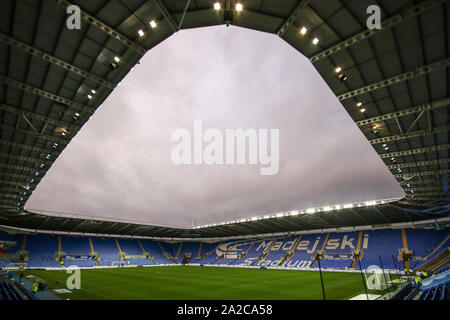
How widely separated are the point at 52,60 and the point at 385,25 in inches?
530

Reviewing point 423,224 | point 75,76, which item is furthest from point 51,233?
point 423,224

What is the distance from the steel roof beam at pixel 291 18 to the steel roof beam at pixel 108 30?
580cm

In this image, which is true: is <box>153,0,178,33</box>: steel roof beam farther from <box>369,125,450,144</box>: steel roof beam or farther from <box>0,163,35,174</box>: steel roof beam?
<box>0,163,35,174</box>: steel roof beam

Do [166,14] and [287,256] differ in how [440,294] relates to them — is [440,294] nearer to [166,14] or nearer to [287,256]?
[166,14]

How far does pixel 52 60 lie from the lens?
9688mm

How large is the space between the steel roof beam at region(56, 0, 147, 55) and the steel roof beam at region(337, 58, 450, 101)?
10349 mm

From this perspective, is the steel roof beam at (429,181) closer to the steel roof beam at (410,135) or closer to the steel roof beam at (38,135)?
the steel roof beam at (410,135)

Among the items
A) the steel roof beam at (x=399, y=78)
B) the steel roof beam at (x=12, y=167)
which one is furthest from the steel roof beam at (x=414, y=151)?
the steel roof beam at (x=12, y=167)

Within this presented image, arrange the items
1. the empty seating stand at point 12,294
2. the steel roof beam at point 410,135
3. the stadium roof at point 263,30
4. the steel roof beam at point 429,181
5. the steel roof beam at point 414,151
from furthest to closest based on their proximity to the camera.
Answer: the steel roof beam at point 429,181 < the steel roof beam at point 414,151 < the steel roof beam at point 410,135 < the empty seating stand at point 12,294 < the stadium roof at point 263,30

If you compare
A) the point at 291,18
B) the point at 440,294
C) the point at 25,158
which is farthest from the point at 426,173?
the point at 25,158

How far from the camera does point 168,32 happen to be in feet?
29.3

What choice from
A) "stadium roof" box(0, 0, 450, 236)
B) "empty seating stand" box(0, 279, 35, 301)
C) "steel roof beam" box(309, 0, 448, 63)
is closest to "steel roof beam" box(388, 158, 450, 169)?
"stadium roof" box(0, 0, 450, 236)

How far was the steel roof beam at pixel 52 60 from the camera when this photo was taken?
8.69 metres
